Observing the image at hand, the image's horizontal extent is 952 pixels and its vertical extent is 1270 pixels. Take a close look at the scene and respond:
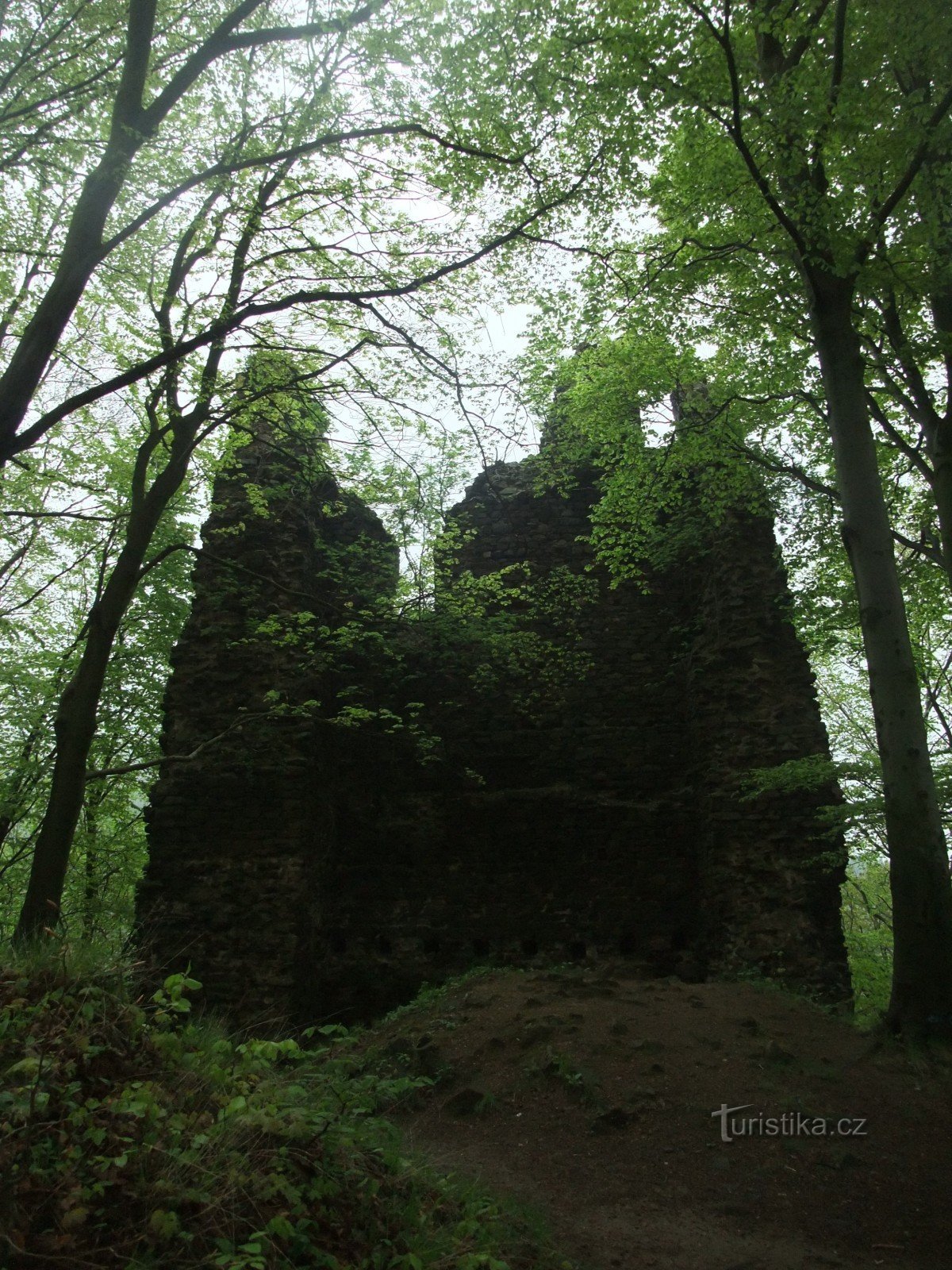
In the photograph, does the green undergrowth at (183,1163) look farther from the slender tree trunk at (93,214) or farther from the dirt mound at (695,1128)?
the slender tree trunk at (93,214)

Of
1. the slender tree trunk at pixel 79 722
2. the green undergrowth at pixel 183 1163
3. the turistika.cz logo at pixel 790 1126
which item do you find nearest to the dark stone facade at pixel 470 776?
the slender tree trunk at pixel 79 722

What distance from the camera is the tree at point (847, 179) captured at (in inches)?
228

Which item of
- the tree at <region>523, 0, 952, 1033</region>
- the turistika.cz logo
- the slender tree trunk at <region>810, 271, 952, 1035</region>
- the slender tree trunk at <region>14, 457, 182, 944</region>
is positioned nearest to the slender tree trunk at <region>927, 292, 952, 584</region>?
the tree at <region>523, 0, 952, 1033</region>

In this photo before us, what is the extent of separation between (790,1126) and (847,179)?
7.31 m

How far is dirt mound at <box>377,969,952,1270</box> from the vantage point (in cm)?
401

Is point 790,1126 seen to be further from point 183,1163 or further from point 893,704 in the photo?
point 183,1163

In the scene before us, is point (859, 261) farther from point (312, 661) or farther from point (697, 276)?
point (312, 661)

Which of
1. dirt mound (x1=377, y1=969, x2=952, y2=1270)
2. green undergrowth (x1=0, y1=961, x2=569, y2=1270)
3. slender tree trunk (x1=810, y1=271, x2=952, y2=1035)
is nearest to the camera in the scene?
green undergrowth (x1=0, y1=961, x2=569, y2=1270)

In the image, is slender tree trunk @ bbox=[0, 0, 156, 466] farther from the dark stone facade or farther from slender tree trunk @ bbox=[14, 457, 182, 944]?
the dark stone facade

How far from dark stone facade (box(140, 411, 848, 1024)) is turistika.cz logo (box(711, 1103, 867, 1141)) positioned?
3.92 meters

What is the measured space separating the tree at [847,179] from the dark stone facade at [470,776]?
2953mm

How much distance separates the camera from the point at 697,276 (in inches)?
318

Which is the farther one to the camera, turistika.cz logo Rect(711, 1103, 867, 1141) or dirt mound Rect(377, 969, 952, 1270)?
turistika.cz logo Rect(711, 1103, 867, 1141)

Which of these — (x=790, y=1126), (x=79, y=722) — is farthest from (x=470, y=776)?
(x=790, y=1126)
